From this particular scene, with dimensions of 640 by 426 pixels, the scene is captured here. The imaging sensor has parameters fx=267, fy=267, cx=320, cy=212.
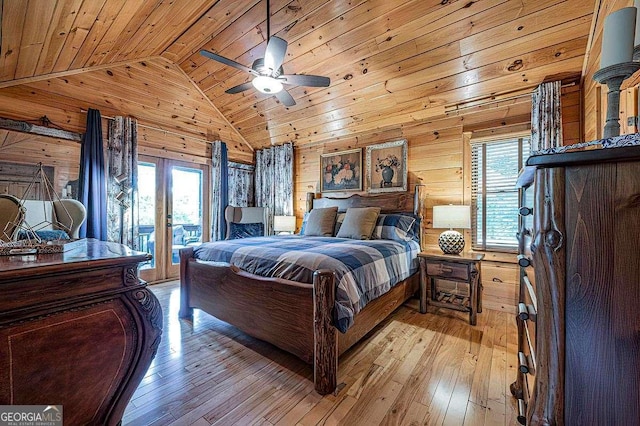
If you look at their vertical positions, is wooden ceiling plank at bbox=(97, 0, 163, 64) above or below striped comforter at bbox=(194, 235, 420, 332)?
above

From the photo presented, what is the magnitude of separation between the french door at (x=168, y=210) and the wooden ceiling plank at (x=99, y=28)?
1.32 metres

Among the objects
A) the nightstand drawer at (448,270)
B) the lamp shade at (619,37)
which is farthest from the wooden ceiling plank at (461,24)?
the nightstand drawer at (448,270)

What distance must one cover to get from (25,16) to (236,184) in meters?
3.36

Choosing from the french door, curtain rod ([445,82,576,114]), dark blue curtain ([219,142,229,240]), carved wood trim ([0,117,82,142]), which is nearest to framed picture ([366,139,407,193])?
curtain rod ([445,82,576,114])

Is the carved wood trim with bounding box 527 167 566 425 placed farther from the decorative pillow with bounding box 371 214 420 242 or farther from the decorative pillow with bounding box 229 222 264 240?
the decorative pillow with bounding box 229 222 264 240

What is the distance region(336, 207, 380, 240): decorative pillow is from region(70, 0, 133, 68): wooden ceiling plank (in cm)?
300

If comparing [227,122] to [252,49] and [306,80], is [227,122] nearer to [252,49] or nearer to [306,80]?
[252,49]

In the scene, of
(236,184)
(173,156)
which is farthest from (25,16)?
(236,184)

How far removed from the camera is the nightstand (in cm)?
267

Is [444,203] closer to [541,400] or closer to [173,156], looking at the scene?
[541,400]

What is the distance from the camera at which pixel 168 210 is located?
4.26m

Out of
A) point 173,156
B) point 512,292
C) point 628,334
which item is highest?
point 173,156

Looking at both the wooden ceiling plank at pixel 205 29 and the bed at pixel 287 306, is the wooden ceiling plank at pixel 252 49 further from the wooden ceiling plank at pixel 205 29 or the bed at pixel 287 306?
the bed at pixel 287 306

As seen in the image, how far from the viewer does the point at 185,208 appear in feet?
14.9
